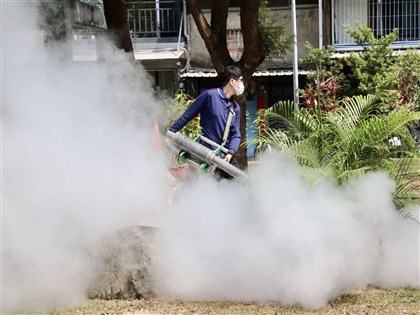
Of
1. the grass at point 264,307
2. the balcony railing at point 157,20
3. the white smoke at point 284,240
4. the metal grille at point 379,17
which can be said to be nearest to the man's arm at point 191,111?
the white smoke at point 284,240

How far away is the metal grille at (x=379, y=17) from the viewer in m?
19.5

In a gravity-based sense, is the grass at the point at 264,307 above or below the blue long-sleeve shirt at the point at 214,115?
below

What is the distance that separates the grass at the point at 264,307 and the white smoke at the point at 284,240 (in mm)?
91

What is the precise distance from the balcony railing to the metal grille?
4.85m

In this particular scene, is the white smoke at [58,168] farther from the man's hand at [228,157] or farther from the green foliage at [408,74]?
the green foliage at [408,74]

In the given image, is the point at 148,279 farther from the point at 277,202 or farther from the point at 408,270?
the point at 408,270

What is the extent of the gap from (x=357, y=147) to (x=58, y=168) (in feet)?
8.70

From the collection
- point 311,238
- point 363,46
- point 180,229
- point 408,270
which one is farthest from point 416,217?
point 363,46

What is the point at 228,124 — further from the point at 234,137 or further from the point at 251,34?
the point at 251,34

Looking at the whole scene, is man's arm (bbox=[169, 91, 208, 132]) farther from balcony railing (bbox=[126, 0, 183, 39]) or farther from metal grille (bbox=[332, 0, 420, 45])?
metal grille (bbox=[332, 0, 420, 45])

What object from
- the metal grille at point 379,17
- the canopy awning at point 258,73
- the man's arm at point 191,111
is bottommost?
the man's arm at point 191,111

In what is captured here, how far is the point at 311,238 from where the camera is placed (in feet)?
16.4

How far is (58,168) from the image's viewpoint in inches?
207

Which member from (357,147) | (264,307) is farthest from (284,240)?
(357,147)
